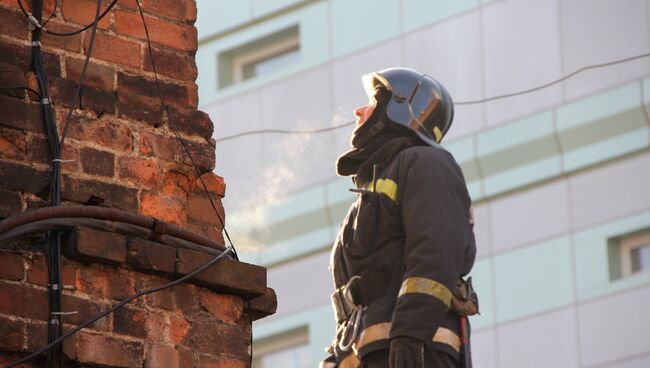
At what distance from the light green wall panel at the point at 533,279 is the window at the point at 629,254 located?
519mm

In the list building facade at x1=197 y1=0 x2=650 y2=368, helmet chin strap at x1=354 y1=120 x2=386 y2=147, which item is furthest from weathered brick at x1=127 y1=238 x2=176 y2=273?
building facade at x1=197 y1=0 x2=650 y2=368

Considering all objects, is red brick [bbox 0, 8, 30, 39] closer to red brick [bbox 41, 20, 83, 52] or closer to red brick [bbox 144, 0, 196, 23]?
red brick [bbox 41, 20, 83, 52]

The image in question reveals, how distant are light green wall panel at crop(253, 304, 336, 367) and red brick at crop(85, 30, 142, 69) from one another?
19371 mm

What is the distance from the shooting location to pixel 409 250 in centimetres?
843

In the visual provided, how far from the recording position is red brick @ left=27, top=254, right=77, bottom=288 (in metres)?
6.73

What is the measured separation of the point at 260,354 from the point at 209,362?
20.9 m

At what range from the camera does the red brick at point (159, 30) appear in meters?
7.35

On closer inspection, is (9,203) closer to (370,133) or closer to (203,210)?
(203,210)

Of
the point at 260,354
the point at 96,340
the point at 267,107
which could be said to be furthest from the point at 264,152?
the point at 96,340

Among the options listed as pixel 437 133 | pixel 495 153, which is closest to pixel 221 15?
pixel 495 153

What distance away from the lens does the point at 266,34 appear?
1148 inches

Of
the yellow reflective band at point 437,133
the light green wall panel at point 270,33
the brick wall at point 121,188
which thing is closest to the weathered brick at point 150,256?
the brick wall at point 121,188

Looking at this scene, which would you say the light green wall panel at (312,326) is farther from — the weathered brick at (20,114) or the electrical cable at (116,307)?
the weathered brick at (20,114)

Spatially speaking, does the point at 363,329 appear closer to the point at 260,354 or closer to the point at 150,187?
the point at 150,187
